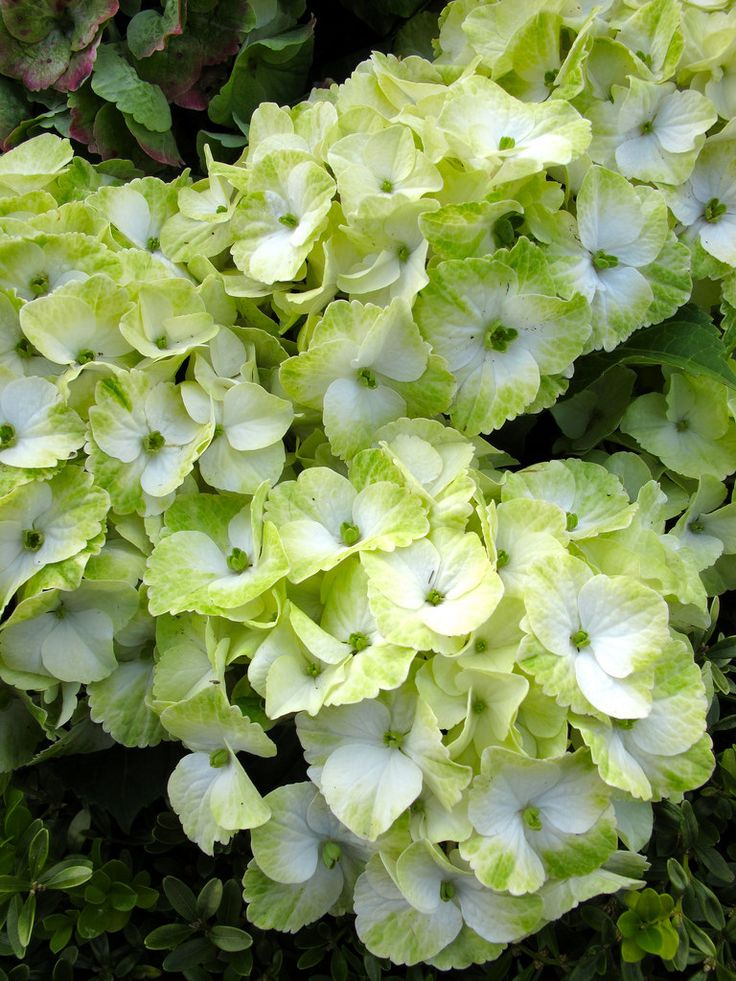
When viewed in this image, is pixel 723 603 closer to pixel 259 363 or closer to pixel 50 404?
pixel 259 363

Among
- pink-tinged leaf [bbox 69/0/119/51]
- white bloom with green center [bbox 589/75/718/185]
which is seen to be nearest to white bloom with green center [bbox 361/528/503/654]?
white bloom with green center [bbox 589/75/718/185]

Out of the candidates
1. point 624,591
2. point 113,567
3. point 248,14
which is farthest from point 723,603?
point 248,14

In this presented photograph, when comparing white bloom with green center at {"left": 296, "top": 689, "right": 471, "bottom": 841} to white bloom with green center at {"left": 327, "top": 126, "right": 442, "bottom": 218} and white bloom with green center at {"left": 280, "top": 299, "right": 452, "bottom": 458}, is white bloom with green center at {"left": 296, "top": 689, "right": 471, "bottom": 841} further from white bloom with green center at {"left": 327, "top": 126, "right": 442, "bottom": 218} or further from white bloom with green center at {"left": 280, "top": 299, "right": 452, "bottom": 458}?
white bloom with green center at {"left": 327, "top": 126, "right": 442, "bottom": 218}

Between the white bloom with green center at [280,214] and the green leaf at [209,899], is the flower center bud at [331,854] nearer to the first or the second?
the green leaf at [209,899]

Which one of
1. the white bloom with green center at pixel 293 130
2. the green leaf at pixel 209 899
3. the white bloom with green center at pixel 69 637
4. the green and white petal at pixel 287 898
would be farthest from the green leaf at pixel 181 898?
the white bloom with green center at pixel 293 130

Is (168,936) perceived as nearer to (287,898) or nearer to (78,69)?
(287,898)

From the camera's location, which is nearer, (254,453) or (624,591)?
(624,591)

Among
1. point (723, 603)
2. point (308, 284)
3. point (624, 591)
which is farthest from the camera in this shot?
point (723, 603)
